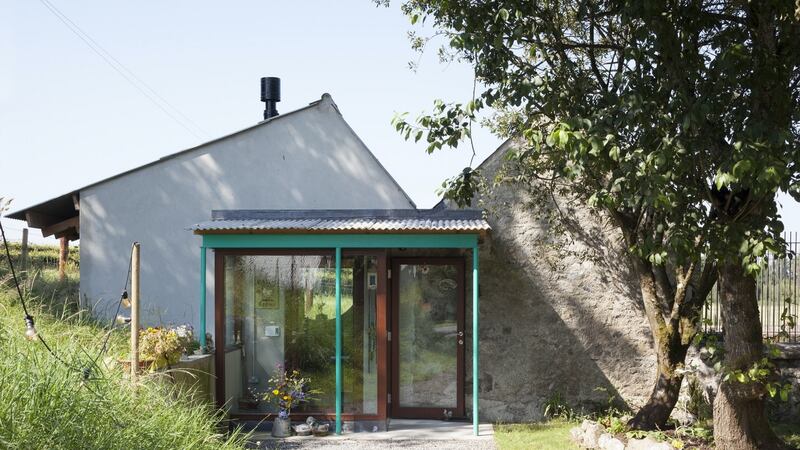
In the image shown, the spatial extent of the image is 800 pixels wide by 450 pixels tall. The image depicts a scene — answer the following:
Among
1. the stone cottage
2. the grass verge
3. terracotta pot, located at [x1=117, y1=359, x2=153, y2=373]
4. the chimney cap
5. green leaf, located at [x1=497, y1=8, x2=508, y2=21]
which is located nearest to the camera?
green leaf, located at [x1=497, y1=8, x2=508, y2=21]

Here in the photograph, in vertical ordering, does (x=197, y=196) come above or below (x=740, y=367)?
above

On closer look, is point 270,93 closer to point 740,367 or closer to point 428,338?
point 428,338

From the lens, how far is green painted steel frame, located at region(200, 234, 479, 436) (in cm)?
1003

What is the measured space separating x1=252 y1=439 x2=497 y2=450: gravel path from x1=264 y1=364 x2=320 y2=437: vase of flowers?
0.54 metres

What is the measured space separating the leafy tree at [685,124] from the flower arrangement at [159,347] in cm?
341

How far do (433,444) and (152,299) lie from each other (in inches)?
213

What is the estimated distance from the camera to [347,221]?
10531 mm

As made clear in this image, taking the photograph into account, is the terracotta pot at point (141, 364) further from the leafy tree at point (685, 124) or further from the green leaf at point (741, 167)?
the green leaf at point (741, 167)

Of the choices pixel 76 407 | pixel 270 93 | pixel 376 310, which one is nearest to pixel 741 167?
pixel 76 407

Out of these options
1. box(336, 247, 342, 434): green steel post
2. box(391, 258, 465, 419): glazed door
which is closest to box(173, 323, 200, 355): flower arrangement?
box(336, 247, 342, 434): green steel post

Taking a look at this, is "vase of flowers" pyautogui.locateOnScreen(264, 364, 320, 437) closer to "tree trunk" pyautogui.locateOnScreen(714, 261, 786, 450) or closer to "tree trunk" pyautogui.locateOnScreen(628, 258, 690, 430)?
"tree trunk" pyautogui.locateOnScreen(628, 258, 690, 430)

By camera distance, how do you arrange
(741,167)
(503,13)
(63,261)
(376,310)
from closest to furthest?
(741,167) < (503,13) < (376,310) < (63,261)

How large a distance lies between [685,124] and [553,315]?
18.1 ft

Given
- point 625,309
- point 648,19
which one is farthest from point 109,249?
point 648,19
